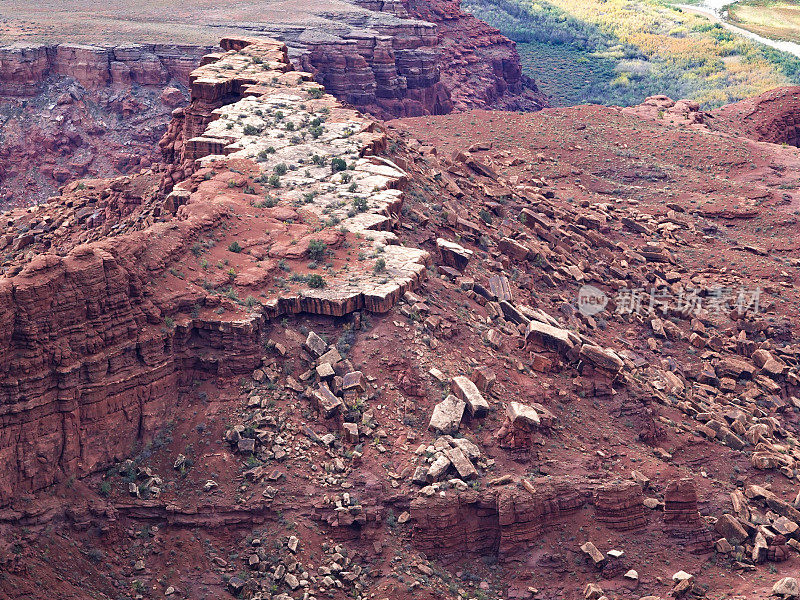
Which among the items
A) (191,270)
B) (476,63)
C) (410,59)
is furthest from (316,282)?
(476,63)

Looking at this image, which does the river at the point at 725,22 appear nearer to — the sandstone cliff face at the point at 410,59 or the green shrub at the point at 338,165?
the sandstone cliff face at the point at 410,59

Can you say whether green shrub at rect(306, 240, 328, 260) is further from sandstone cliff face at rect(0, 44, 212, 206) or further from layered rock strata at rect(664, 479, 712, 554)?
sandstone cliff face at rect(0, 44, 212, 206)

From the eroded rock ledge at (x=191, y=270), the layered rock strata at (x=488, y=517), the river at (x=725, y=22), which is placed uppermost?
the eroded rock ledge at (x=191, y=270)

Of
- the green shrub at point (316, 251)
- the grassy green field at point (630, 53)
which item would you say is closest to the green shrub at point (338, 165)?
the green shrub at point (316, 251)

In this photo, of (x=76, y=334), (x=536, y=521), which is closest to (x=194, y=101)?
(x=76, y=334)

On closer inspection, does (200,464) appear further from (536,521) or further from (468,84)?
(468,84)

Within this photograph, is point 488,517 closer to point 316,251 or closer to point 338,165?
point 316,251

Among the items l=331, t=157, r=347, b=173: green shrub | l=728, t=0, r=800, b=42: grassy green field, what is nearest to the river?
l=728, t=0, r=800, b=42: grassy green field
